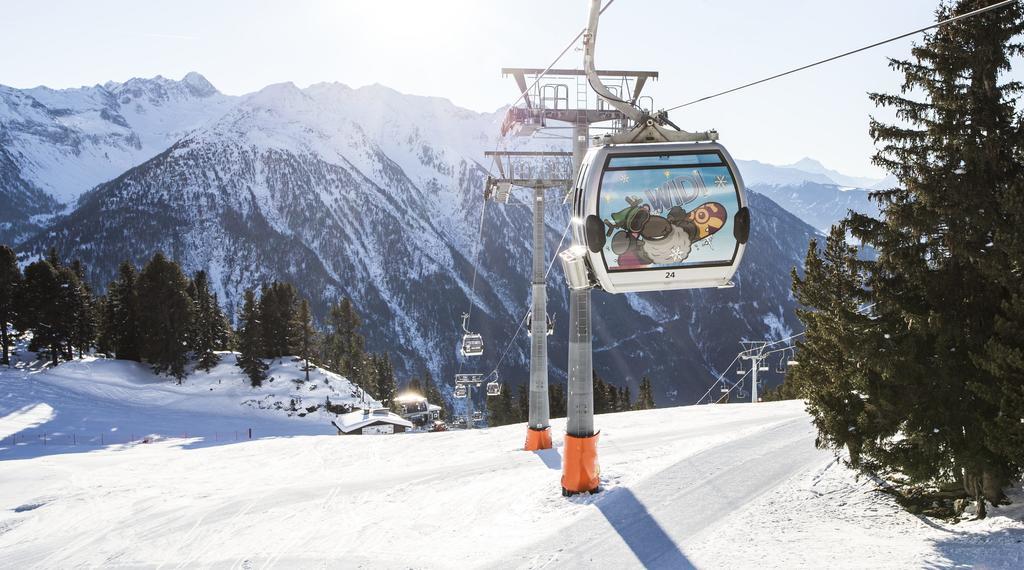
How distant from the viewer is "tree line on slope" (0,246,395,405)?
2427 inches

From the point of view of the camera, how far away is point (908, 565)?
933 centimetres

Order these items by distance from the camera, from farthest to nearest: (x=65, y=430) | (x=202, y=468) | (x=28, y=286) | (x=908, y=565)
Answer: (x=28, y=286), (x=65, y=430), (x=202, y=468), (x=908, y=565)

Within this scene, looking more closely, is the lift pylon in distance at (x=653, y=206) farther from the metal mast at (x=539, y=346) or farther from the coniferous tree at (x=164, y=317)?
the coniferous tree at (x=164, y=317)

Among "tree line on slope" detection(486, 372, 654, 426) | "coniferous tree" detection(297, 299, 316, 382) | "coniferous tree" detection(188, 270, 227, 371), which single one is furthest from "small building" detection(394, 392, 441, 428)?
"coniferous tree" detection(188, 270, 227, 371)

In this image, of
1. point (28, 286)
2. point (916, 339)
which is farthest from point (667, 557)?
point (28, 286)

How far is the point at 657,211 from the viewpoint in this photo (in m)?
7.75

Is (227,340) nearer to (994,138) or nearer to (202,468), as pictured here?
(202,468)

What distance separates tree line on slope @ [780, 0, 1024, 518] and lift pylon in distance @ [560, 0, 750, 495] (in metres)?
4.55

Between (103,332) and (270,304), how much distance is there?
2006 centimetres

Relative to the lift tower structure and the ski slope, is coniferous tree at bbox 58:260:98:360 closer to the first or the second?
the ski slope

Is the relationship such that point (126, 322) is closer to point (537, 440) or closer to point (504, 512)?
point (537, 440)

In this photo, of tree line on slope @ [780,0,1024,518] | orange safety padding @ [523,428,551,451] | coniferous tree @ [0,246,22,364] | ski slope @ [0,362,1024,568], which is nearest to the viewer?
tree line on slope @ [780,0,1024,518]

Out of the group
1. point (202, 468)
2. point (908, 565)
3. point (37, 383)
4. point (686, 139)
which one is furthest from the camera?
point (37, 383)

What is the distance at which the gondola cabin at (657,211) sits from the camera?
7617 millimetres
